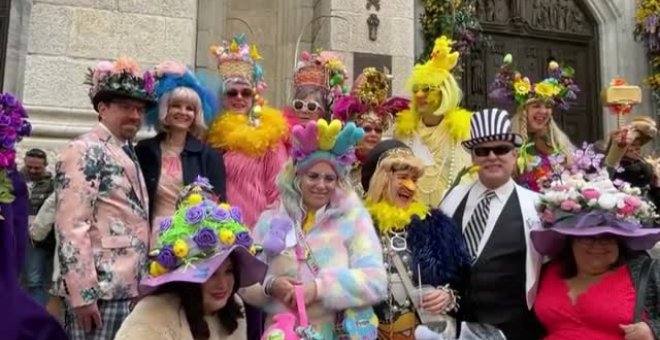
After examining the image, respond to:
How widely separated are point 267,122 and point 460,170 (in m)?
1.37

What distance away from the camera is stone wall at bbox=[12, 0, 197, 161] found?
6.33 metres

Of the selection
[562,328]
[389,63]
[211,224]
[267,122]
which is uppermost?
[389,63]

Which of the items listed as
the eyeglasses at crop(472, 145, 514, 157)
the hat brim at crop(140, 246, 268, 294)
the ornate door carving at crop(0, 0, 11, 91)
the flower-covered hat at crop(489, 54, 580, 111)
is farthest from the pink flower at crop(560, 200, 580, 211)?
the ornate door carving at crop(0, 0, 11, 91)

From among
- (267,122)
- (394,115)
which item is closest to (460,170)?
(394,115)

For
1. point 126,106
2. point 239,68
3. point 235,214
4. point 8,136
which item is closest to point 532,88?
point 239,68

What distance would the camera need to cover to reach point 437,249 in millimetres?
3717

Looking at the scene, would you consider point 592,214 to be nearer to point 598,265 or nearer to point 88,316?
point 598,265

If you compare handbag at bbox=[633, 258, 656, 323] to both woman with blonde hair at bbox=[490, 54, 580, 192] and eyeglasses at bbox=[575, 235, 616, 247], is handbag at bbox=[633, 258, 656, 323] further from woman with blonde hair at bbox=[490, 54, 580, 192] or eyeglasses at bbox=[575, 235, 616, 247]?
woman with blonde hair at bbox=[490, 54, 580, 192]

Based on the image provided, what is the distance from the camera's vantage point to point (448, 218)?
152 inches

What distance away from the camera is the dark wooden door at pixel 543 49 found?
32.2 ft

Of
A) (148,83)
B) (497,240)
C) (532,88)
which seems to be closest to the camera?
(497,240)

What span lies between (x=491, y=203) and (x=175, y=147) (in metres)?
1.87

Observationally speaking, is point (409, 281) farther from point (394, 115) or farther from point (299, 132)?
point (394, 115)

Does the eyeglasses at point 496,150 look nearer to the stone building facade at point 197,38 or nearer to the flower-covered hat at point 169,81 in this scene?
the flower-covered hat at point 169,81
